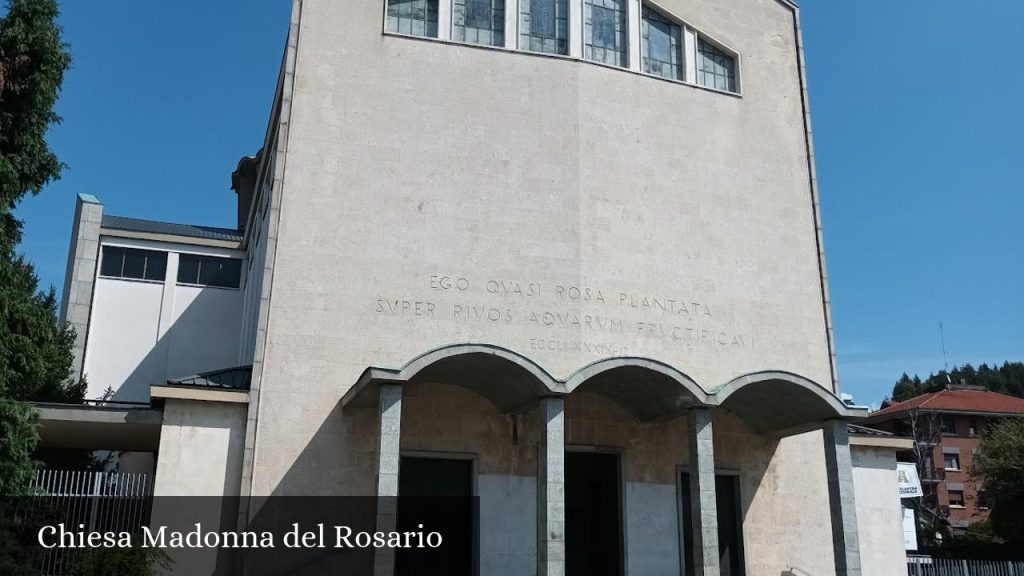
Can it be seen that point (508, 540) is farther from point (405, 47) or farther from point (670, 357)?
point (405, 47)

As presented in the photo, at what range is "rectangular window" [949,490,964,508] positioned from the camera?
5688cm

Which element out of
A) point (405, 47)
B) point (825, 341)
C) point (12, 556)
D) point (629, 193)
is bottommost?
point (12, 556)

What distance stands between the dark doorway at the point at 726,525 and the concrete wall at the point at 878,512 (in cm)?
274

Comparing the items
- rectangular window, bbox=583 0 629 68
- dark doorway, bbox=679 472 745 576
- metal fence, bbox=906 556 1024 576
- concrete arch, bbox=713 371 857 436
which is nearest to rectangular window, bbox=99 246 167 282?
rectangular window, bbox=583 0 629 68

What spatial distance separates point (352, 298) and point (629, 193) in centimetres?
611

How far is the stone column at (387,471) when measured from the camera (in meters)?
12.9

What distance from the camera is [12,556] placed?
1322cm

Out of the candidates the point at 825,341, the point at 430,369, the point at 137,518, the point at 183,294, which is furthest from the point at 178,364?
the point at 825,341

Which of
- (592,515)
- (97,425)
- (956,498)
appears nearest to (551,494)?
(592,515)

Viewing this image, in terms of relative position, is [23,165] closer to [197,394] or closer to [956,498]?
[197,394]

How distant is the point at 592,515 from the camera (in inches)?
690

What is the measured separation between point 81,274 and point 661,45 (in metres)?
18.0

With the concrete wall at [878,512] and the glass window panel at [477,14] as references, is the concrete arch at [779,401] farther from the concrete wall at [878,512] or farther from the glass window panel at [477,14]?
the glass window panel at [477,14]

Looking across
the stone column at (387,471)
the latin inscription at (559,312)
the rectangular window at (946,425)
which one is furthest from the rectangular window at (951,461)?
the stone column at (387,471)
